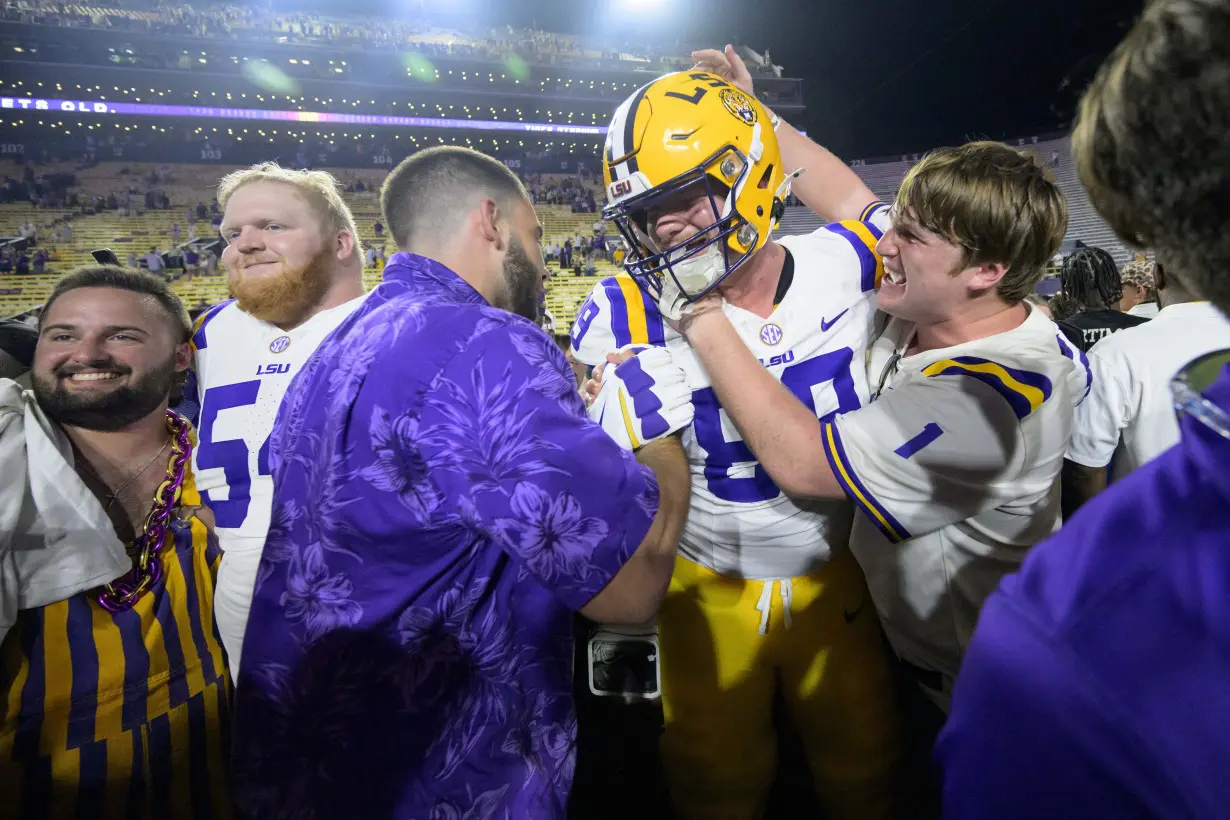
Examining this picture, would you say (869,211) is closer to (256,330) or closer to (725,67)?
(725,67)

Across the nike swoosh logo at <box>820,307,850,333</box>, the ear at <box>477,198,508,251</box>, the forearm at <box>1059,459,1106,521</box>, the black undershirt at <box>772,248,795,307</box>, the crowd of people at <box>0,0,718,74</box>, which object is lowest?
the forearm at <box>1059,459,1106,521</box>

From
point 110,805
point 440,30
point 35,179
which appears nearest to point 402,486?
point 110,805

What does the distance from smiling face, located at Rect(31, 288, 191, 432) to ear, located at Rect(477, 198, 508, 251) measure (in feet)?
3.77

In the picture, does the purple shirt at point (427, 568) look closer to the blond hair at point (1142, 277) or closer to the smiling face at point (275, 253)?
the smiling face at point (275, 253)

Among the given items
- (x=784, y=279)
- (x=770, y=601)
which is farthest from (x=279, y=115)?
(x=770, y=601)

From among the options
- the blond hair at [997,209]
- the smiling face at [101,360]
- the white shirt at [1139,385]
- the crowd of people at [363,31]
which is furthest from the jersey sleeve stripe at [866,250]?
the crowd of people at [363,31]

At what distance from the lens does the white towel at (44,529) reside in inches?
52.6

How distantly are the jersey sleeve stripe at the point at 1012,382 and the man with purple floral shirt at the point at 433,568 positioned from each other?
0.64 metres

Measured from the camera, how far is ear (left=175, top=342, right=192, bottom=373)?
1902mm

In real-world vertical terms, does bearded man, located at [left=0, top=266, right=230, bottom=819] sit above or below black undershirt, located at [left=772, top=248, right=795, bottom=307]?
below

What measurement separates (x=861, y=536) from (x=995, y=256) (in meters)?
0.75

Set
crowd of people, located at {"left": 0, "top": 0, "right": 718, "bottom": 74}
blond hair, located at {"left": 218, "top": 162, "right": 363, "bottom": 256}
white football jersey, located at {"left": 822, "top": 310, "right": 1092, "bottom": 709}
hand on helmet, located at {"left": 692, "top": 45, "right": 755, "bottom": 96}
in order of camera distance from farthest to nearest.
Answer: crowd of people, located at {"left": 0, "top": 0, "right": 718, "bottom": 74}
blond hair, located at {"left": 218, "top": 162, "right": 363, "bottom": 256}
hand on helmet, located at {"left": 692, "top": 45, "right": 755, "bottom": 96}
white football jersey, located at {"left": 822, "top": 310, "right": 1092, "bottom": 709}

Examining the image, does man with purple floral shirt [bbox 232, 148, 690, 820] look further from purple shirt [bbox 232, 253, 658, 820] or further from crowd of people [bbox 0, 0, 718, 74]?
crowd of people [bbox 0, 0, 718, 74]

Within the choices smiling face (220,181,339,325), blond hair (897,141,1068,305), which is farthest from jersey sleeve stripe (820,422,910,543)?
smiling face (220,181,339,325)
